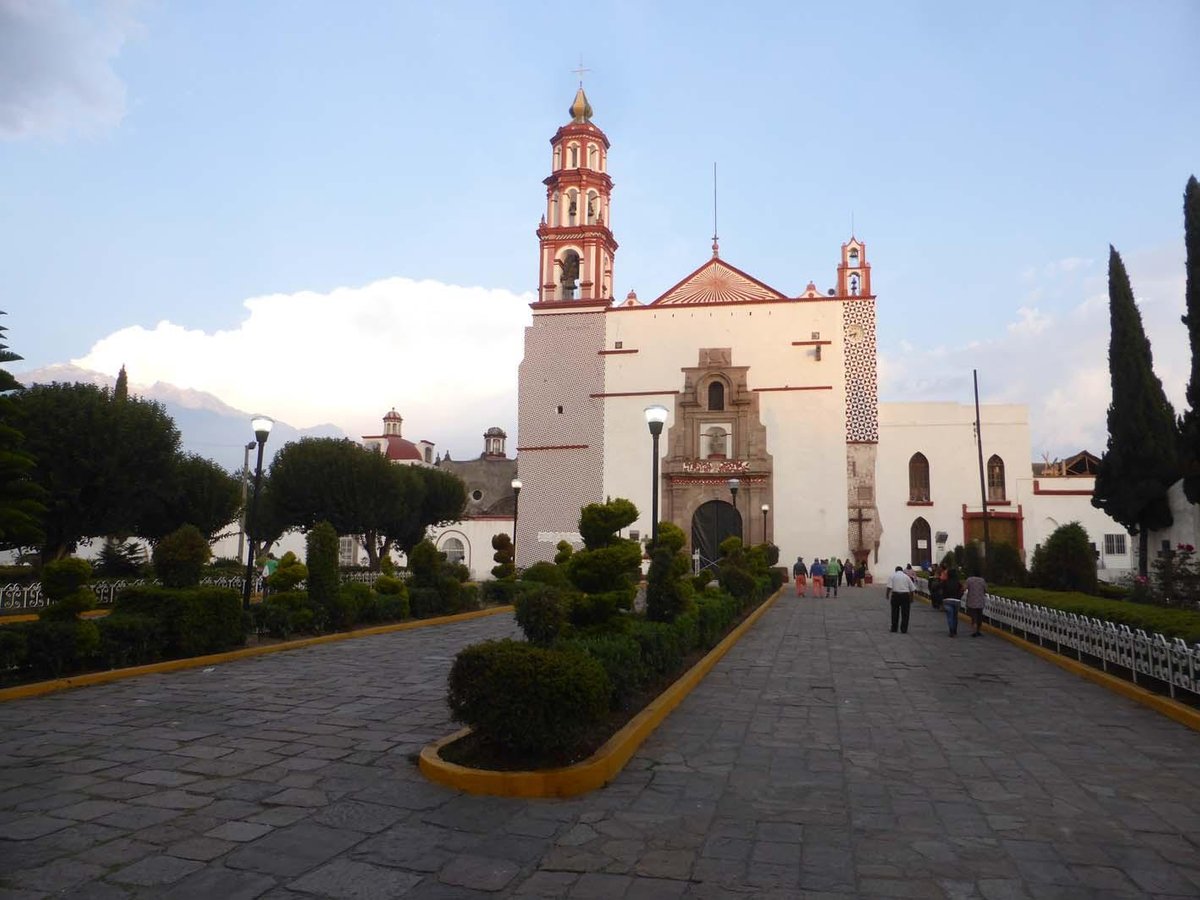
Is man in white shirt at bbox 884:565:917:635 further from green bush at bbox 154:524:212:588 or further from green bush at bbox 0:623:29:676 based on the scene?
green bush at bbox 0:623:29:676

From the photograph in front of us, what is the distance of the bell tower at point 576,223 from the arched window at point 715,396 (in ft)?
19.3

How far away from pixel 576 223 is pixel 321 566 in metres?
26.0

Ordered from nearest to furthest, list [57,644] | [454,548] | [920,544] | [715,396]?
[57,644], [920,544], [715,396], [454,548]

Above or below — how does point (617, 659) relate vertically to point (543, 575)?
below

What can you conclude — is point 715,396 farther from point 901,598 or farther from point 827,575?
point 901,598

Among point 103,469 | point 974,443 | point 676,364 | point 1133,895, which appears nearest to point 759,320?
point 676,364

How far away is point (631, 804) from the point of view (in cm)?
496

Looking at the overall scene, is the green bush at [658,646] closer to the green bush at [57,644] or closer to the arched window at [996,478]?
the green bush at [57,644]

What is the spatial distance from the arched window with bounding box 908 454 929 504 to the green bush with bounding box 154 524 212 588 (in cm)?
2915

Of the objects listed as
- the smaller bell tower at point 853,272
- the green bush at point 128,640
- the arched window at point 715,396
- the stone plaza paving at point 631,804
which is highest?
the smaller bell tower at point 853,272

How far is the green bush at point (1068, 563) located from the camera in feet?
52.3

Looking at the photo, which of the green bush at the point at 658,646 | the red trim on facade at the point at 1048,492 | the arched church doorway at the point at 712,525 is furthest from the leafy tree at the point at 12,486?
the red trim on facade at the point at 1048,492

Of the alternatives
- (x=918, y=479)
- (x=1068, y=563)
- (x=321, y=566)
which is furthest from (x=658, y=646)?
(x=918, y=479)

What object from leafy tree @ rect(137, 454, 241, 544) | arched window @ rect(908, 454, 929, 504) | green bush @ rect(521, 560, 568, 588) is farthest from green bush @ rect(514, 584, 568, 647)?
arched window @ rect(908, 454, 929, 504)
